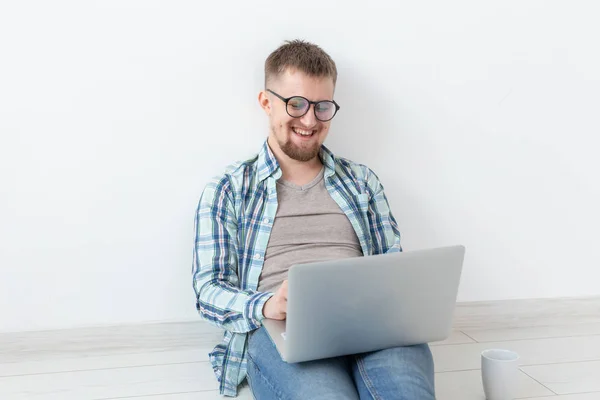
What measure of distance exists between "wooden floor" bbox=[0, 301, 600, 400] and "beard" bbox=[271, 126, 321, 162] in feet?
1.93

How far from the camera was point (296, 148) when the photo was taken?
176cm

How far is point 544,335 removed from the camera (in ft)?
7.12

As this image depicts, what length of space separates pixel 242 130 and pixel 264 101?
162 mm

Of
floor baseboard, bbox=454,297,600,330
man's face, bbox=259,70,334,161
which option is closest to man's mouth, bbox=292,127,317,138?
man's face, bbox=259,70,334,161

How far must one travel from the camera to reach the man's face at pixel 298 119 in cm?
172

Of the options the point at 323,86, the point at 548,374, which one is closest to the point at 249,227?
the point at 323,86

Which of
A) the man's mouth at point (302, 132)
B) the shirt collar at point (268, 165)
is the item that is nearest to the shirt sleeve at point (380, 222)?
the shirt collar at point (268, 165)

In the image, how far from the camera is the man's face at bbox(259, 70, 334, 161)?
67.6 inches

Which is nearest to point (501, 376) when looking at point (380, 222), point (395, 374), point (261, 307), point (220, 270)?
point (395, 374)

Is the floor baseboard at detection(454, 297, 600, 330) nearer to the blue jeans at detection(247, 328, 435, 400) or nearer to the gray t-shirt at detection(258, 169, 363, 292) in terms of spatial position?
the gray t-shirt at detection(258, 169, 363, 292)

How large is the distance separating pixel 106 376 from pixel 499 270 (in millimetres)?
1231

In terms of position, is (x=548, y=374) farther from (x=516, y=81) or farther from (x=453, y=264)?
(x=516, y=81)

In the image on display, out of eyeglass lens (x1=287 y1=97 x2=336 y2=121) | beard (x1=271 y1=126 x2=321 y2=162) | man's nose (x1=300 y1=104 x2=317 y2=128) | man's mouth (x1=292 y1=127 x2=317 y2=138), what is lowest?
beard (x1=271 y1=126 x2=321 y2=162)

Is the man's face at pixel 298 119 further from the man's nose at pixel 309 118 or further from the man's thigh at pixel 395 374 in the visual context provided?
the man's thigh at pixel 395 374
